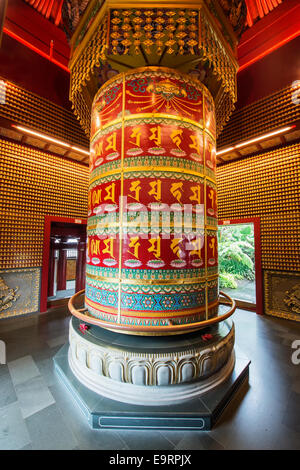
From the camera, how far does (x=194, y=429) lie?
188 centimetres

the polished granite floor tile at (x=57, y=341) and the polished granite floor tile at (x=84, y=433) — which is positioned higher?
the polished granite floor tile at (x=84, y=433)

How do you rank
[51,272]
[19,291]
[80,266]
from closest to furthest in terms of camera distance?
1. [19,291]
2. [51,272]
3. [80,266]

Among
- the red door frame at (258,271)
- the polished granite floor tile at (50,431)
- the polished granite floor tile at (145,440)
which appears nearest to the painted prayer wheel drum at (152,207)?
the polished granite floor tile at (145,440)

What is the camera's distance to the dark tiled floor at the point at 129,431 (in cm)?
173

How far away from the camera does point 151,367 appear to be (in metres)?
2.06

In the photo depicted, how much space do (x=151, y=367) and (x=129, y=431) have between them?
1.87ft

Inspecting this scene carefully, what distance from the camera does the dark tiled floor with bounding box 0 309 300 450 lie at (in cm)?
173

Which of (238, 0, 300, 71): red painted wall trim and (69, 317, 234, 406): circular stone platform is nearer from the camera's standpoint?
(69, 317, 234, 406): circular stone platform

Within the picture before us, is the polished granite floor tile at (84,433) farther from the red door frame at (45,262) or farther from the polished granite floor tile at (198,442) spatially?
the red door frame at (45,262)

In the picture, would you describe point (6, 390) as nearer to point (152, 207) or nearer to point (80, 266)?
point (152, 207)

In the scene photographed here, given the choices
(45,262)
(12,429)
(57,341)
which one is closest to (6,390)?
(12,429)

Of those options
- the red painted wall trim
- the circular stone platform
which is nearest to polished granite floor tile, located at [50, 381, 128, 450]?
the circular stone platform

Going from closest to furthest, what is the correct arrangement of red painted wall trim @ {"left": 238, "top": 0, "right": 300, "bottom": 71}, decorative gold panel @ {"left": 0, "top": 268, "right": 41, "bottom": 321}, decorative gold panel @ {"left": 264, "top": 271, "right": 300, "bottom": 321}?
red painted wall trim @ {"left": 238, "top": 0, "right": 300, "bottom": 71}
decorative gold panel @ {"left": 0, "top": 268, "right": 41, "bottom": 321}
decorative gold panel @ {"left": 264, "top": 271, "right": 300, "bottom": 321}

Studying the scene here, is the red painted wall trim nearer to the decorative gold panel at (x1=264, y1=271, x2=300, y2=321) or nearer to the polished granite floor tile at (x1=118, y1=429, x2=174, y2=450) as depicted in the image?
the decorative gold panel at (x1=264, y1=271, x2=300, y2=321)
